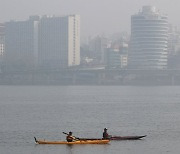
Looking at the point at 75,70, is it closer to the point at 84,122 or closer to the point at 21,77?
the point at 21,77

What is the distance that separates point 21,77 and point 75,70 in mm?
14831

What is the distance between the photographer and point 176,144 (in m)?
50.5

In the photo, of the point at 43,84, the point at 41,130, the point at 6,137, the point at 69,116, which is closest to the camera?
the point at 6,137

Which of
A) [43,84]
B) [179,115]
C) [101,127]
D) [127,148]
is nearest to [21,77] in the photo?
[43,84]

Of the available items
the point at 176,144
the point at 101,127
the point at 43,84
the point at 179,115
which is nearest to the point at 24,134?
the point at 101,127

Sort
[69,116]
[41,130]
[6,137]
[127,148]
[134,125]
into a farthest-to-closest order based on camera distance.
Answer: [69,116] < [134,125] < [41,130] < [6,137] < [127,148]

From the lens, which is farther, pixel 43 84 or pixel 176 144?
pixel 43 84

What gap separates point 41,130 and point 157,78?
141416 millimetres

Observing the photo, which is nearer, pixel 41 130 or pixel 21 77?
pixel 41 130

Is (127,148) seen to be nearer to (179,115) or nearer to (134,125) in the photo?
(134,125)

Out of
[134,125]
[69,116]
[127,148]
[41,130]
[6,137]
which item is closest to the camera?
[127,148]

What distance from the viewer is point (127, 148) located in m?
49.1

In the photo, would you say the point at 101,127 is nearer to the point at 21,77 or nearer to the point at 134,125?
the point at 134,125

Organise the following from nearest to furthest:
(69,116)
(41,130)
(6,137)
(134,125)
Answer: (6,137)
(41,130)
(134,125)
(69,116)
